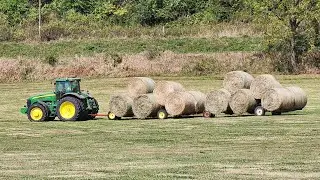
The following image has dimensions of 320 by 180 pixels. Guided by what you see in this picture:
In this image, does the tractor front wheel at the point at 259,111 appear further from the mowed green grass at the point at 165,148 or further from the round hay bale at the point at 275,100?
the mowed green grass at the point at 165,148

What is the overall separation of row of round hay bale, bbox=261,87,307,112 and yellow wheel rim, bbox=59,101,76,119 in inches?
259

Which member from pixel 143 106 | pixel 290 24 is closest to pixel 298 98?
pixel 143 106

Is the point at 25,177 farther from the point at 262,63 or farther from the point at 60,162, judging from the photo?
the point at 262,63

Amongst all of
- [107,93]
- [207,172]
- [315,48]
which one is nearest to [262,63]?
[315,48]

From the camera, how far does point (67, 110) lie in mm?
29531

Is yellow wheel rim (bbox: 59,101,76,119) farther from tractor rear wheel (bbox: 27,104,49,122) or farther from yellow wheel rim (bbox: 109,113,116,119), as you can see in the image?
yellow wheel rim (bbox: 109,113,116,119)

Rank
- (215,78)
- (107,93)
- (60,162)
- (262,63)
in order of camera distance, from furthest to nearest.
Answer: (262,63), (215,78), (107,93), (60,162)

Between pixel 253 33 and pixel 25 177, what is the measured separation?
54.2 m

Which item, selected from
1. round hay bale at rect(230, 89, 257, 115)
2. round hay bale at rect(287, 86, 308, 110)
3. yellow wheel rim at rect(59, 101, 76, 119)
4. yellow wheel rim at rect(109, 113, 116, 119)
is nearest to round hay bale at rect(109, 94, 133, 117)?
yellow wheel rim at rect(109, 113, 116, 119)

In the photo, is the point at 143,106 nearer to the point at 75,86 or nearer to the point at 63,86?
the point at 75,86

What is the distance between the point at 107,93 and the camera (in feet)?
150

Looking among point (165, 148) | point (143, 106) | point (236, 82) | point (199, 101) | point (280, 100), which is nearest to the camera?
point (165, 148)

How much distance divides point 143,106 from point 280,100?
4.71m

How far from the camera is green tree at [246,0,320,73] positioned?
57.1 m
